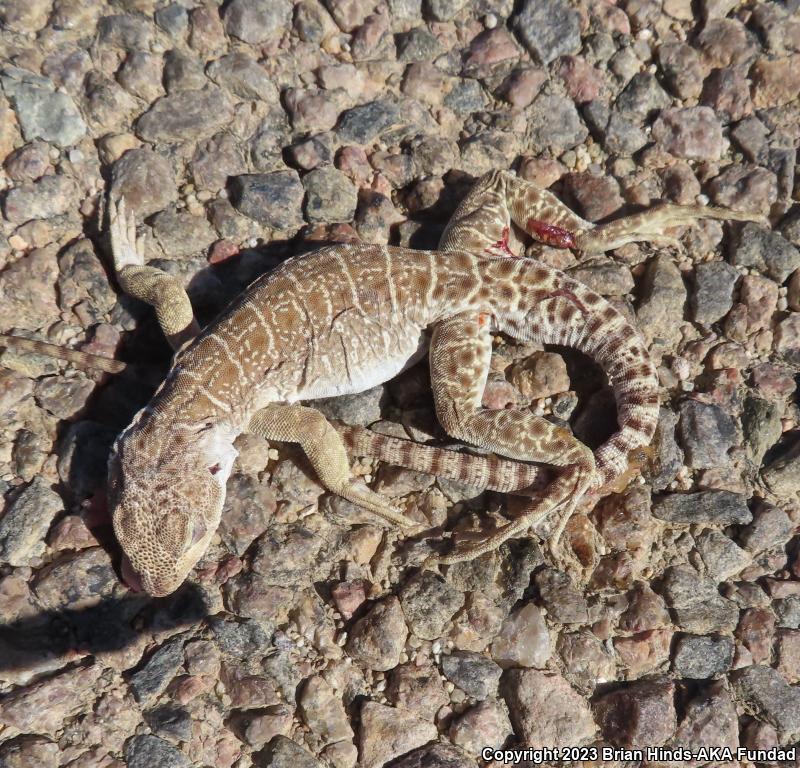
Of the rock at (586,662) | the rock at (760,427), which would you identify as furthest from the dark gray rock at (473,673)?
the rock at (760,427)

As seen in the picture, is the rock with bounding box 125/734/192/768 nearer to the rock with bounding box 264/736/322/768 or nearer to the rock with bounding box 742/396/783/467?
the rock with bounding box 264/736/322/768

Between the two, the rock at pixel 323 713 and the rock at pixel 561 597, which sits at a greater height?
the rock at pixel 561 597

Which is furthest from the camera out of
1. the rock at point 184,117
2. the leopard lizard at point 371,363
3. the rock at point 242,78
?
the rock at point 242,78

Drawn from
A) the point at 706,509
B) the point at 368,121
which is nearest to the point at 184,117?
the point at 368,121

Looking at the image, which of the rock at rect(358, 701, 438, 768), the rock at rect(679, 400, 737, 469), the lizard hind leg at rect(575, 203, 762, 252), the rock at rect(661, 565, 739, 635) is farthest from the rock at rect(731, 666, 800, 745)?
the lizard hind leg at rect(575, 203, 762, 252)

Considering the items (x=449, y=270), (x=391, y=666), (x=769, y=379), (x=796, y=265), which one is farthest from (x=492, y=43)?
(x=391, y=666)

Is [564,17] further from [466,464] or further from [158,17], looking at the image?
[466,464]

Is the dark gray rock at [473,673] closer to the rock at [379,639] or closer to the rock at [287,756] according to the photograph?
the rock at [379,639]
